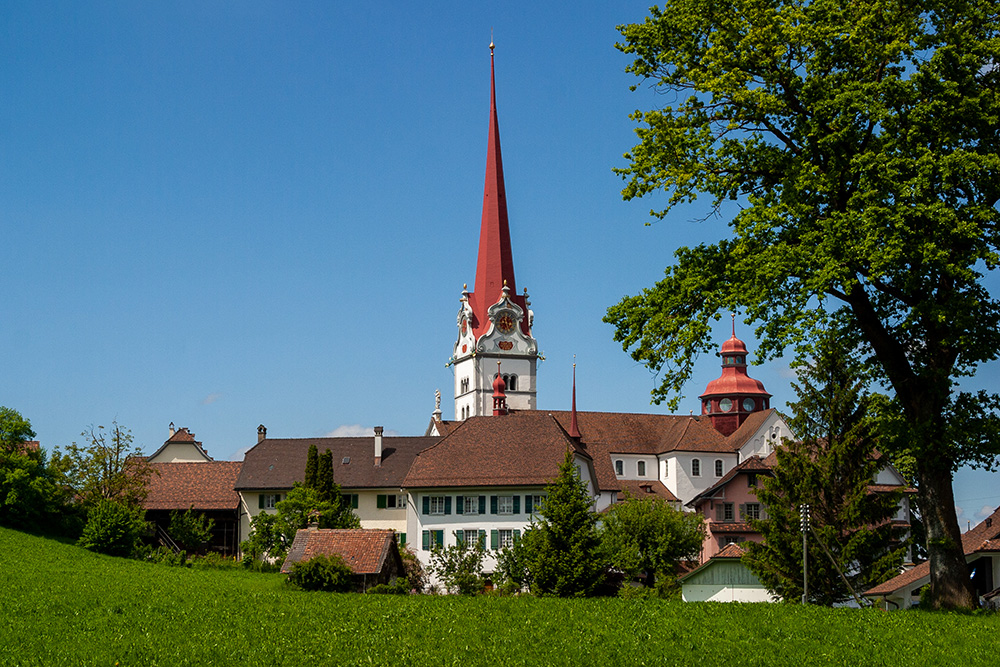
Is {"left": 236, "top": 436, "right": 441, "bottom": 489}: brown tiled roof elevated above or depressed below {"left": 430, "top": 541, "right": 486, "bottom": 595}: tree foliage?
above

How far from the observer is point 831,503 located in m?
33.1

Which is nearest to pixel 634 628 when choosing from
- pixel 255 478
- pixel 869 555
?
pixel 869 555

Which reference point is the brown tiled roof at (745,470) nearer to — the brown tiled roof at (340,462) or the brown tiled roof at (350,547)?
the brown tiled roof at (340,462)

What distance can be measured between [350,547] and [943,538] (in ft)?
93.0

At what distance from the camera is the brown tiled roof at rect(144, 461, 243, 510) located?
75250 mm

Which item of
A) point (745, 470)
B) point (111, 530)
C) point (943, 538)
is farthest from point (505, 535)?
point (943, 538)

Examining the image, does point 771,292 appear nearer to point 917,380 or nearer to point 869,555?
point 917,380

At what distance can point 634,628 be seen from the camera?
19.0 metres

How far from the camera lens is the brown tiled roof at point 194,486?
Answer: 7525cm

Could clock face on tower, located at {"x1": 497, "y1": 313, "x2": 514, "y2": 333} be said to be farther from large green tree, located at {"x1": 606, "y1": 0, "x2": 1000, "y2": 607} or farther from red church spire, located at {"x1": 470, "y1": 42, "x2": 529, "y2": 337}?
large green tree, located at {"x1": 606, "y1": 0, "x2": 1000, "y2": 607}

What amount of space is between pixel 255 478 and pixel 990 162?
65.4 m

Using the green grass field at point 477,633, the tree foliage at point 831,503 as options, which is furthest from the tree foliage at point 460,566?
the green grass field at point 477,633

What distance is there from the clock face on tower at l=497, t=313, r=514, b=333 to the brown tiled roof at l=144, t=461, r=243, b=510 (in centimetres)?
4327

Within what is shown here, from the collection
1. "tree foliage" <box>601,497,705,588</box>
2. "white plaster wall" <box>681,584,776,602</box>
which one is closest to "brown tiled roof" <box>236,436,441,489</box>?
"tree foliage" <box>601,497,705,588</box>
